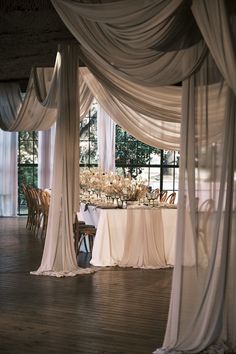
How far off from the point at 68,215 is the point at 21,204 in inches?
346

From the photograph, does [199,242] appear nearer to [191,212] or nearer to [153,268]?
[191,212]

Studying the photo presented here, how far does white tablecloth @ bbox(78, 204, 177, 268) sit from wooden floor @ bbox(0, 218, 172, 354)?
28 centimetres

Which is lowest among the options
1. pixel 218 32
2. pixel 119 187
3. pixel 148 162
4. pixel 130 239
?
pixel 130 239

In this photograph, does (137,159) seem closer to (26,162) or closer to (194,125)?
(26,162)

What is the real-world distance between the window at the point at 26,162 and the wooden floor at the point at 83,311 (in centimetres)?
784

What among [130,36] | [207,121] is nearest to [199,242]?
[207,121]

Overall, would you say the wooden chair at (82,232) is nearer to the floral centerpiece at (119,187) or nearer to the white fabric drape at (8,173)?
the floral centerpiece at (119,187)

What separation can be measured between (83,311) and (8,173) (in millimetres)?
10658

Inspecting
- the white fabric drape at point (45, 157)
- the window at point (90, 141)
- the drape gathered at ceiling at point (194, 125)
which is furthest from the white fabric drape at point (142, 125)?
the window at point (90, 141)

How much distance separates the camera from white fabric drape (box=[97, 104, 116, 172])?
1593cm

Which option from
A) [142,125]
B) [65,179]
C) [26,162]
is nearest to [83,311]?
[65,179]

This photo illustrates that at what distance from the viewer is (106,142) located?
16.0m

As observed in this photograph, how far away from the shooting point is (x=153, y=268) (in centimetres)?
873

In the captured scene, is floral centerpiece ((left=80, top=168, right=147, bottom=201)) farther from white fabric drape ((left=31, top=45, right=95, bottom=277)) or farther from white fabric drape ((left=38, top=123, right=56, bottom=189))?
white fabric drape ((left=38, top=123, right=56, bottom=189))
